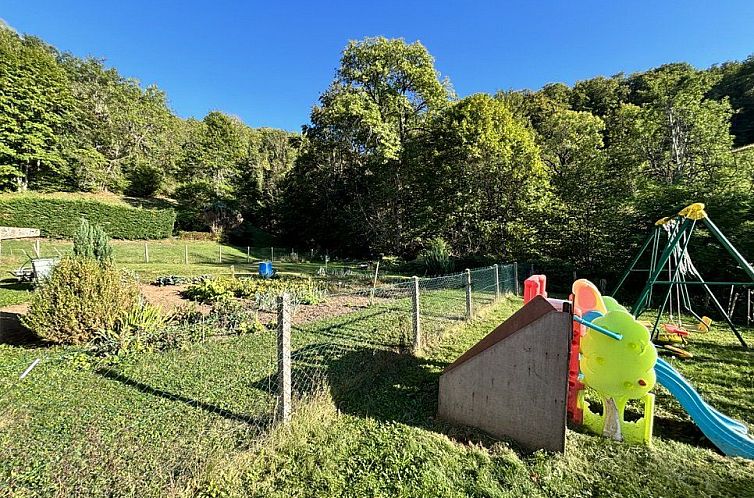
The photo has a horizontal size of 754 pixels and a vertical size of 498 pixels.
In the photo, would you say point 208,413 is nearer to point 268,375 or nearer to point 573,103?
point 268,375

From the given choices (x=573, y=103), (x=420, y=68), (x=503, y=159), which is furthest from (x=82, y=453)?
(x=573, y=103)

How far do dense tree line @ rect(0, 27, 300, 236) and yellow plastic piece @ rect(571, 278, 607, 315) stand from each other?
96.2ft

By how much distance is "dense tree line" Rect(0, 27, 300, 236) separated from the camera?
2312 centimetres

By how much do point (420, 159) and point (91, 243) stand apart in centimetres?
1628

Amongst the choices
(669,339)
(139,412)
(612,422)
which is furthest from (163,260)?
(669,339)

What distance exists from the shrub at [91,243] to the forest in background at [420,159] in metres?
14.2

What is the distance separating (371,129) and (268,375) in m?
17.9

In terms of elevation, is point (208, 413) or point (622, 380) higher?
point (622, 380)

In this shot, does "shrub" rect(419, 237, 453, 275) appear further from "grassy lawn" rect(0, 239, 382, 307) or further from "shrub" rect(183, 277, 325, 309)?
"shrub" rect(183, 277, 325, 309)

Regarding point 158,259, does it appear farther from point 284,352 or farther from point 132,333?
point 284,352

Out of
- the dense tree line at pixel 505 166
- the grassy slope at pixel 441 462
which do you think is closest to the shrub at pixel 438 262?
the dense tree line at pixel 505 166

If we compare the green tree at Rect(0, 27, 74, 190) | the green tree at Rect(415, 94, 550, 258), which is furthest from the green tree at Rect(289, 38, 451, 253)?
the green tree at Rect(0, 27, 74, 190)

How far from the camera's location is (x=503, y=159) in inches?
630

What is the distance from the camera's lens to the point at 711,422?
8.95 feet
